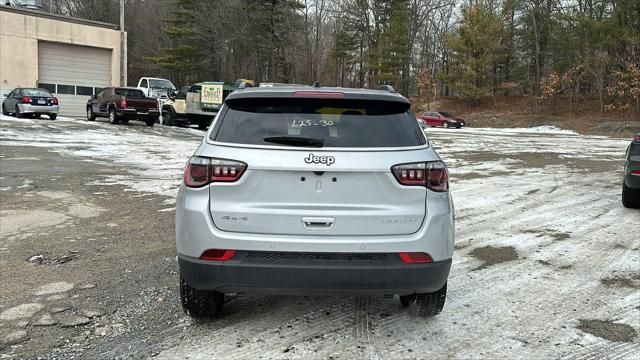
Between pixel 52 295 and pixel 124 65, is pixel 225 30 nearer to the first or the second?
pixel 124 65

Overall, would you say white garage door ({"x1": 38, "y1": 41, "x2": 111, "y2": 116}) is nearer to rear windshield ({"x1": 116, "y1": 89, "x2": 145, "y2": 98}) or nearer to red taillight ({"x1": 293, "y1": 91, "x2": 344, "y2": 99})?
Answer: rear windshield ({"x1": 116, "y1": 89, "x2": 145, "y2": 98})

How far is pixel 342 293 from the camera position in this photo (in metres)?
3.27

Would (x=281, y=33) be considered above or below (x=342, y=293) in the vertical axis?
above

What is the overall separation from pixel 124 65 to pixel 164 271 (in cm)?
3262

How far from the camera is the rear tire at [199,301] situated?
145 inches

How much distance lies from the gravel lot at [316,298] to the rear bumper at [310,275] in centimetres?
49

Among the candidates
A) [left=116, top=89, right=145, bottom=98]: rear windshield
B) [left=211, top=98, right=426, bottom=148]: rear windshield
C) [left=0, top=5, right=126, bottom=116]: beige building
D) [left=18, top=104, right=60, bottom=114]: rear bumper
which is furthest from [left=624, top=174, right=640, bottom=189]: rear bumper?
[left=0, top=5, right=126, bottom=116]: beige building

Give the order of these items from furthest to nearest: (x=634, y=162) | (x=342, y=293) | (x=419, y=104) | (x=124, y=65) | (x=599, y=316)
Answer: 1. (x=419, y=104)
2. (x=124, y=65)
3. (x=634, y=162)
4. (x=599, y=316)
5. (x=342, y=293)

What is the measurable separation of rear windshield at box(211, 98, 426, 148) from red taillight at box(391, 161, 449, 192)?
0.61ft

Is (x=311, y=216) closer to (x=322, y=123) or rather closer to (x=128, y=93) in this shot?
(x=322, y=123)

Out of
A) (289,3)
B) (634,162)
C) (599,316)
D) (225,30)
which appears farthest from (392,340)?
(225,30)

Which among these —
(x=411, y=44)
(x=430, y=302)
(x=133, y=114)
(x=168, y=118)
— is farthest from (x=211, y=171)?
(x=411, y=44)

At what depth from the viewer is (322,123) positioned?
350 cm

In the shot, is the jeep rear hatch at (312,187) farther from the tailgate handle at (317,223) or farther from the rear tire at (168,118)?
the rear tire at (168,118)
